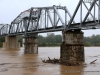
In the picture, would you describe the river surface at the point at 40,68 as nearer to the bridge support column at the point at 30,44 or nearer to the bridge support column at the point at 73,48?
the bridge support column at the point at 73,48

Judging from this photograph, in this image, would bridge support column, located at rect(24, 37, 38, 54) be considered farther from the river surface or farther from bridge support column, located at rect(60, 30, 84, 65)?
bridge support column, located at rect(60, 30, 84, 65)

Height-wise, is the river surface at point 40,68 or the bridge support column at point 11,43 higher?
the bridge support column at point 11,43

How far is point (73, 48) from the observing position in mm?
34219

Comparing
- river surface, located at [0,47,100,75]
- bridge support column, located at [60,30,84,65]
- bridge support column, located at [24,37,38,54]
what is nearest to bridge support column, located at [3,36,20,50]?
bridge support column, located at [24,37,38,54]

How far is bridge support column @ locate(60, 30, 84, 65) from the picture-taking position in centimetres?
3422

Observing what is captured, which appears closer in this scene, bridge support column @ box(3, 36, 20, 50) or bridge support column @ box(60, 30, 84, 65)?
bridge support column @ box(60, 30, 84, 65)

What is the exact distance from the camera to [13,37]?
324 ft

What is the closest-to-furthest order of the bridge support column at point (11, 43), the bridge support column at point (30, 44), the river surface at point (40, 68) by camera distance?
1. the river surface at point (40, 68)
2. the bridge support column at point (30, 44)
3. the bridge support column at point (11, 43)

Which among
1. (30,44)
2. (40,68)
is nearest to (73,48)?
(40,68)

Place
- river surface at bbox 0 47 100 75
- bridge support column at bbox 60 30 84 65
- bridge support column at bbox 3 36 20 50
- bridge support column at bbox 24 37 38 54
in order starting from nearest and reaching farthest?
river surface at bbox 0 47 100 75, bridge support column at bbox 60 30 84 65, bridge support column at bbox 24 37 38 54, bridge support column at bbox 3 36 20 50

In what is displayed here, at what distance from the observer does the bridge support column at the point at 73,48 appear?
3422cm

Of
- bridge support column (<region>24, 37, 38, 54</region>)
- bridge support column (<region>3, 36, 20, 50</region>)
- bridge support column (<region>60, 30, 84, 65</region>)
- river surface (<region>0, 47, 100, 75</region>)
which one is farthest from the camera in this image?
bridge support column (<region>3, 36, 20, 50</region>)

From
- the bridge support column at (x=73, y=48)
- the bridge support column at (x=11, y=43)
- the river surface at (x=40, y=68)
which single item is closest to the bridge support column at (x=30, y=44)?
the river surface at (x=40, y=68)

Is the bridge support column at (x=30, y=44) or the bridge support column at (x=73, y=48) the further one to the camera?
the bridge support column at (x=30, y=44)
